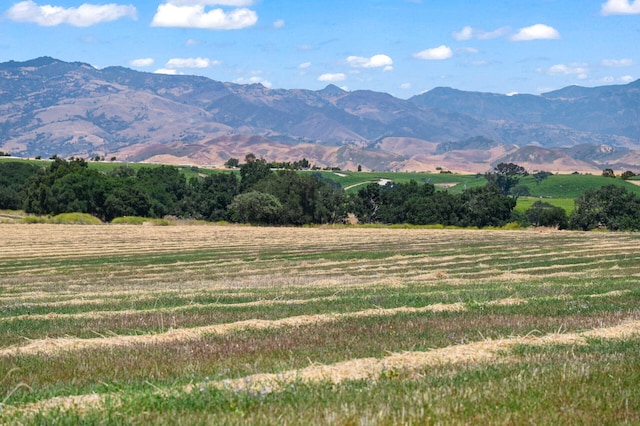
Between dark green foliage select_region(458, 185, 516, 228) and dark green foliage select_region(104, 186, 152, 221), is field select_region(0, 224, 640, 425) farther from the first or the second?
dark green foliage select_region(458, 185, 516, 228)

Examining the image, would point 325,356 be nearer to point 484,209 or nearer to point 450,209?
point 484,209

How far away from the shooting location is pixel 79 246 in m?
69.6

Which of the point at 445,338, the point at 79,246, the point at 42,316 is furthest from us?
the point at 79,246

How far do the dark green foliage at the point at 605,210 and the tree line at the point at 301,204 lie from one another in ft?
0.48

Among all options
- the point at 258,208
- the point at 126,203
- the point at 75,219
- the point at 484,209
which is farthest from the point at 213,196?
the point at 484,209

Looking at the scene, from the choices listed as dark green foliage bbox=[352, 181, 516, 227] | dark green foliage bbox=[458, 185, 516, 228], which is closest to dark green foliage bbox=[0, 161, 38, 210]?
dark green foliage bbox=[352, 181, 516, 227]

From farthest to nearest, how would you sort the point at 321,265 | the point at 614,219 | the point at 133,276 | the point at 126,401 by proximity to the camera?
the point at 614,219
the point at 321,265
the point at 133,276
the point at 126,401

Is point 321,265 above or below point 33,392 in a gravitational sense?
below

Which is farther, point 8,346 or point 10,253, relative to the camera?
point 10,253

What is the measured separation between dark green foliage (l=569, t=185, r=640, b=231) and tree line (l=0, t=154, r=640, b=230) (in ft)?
0.48

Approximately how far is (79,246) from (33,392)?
62.6 metres

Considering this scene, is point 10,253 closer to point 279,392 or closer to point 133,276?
point 133,276

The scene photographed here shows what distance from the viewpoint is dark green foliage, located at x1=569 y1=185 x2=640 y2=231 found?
118 m

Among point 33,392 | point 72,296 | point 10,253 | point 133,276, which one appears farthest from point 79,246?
point 33,392
